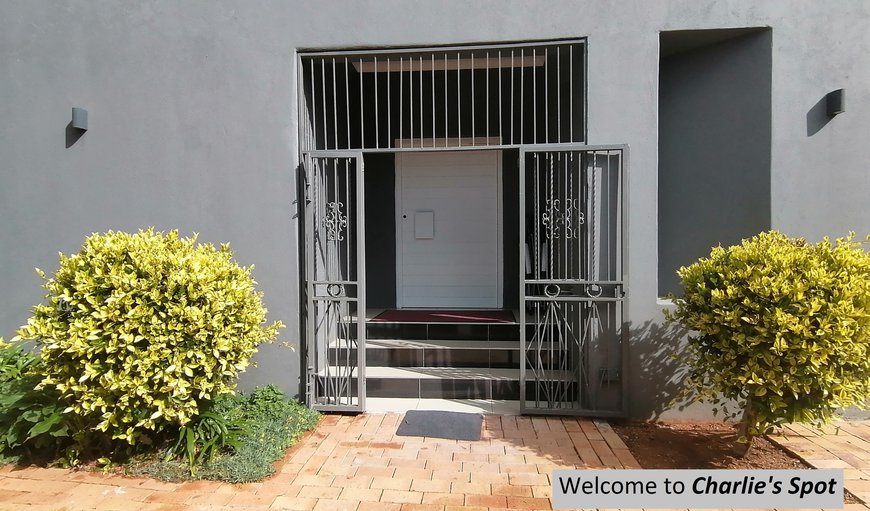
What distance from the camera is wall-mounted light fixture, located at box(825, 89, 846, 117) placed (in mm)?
3484

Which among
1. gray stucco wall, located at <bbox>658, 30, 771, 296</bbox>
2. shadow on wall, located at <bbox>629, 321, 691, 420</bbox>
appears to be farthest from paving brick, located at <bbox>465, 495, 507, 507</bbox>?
gray stucco wall, located at <bbox>658, 30, 771, 296</bbox>

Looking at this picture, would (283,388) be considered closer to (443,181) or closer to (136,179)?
(136,179)

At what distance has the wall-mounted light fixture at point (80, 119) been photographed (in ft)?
13.2

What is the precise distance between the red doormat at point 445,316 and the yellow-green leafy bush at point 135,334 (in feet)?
7.07

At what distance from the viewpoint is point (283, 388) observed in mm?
3965

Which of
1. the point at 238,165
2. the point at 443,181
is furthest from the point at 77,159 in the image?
the point at 443,181

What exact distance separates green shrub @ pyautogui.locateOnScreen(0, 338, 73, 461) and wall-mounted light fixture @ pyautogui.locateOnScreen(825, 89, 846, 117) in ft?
18.9

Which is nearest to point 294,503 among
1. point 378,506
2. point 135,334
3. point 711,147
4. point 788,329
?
point 378,506

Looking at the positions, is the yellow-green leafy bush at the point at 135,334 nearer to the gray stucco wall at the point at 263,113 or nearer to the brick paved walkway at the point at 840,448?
the gray stucco wall at the point at 263,113

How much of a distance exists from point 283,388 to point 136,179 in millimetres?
2196

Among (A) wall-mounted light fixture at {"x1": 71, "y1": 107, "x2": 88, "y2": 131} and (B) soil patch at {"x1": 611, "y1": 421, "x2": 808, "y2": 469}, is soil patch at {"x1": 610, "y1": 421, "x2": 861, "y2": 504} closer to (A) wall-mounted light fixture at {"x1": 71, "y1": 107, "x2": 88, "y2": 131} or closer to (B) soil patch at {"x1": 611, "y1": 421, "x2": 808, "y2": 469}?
(B) soil patch at {"x1": 611, "y1": 421, "x2": 808, "y2": 469}

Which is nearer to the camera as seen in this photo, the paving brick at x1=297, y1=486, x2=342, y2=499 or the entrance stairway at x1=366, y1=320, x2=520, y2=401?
the paving brick at x1=297, y1=486, x2=342, y2=499

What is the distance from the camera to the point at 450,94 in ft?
18.7

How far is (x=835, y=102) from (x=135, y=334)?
16.7 feet
